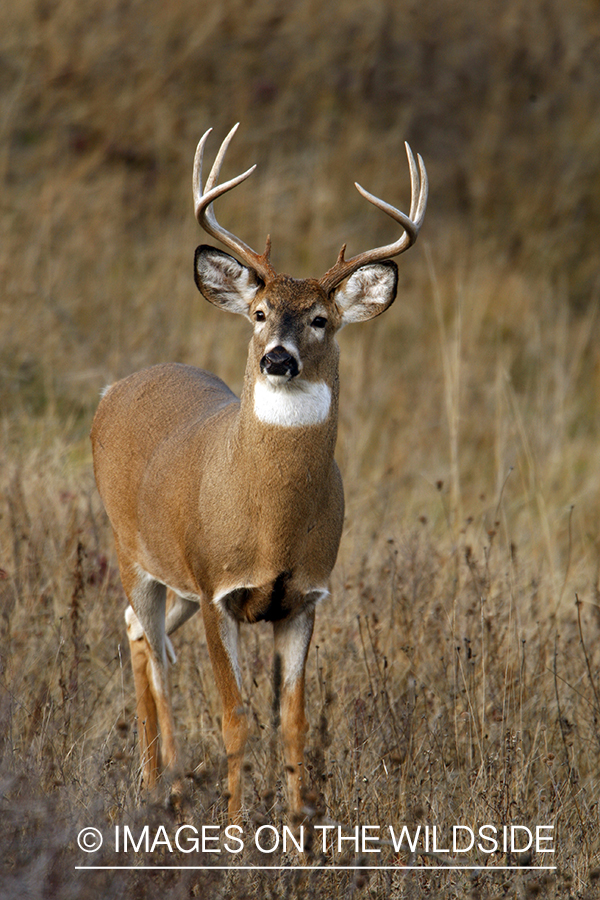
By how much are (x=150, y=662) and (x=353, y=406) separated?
4504 millimetres

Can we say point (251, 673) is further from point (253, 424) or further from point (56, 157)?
point (56, 157)

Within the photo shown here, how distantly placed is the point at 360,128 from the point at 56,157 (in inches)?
148

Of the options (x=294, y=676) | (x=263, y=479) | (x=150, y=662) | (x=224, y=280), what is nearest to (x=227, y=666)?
(x=294, y=676)

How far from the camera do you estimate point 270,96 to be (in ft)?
45.5

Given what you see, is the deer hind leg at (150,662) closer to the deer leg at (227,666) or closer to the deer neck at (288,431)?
the deer leg at (227,666)

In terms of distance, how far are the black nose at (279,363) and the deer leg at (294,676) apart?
100 centimetres

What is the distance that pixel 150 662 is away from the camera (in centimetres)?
533

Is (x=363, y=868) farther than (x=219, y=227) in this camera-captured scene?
No

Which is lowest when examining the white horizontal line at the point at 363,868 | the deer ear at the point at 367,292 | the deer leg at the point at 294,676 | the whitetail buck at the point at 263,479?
the white horizontal line at the point at 363,868

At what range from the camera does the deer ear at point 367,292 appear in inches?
184

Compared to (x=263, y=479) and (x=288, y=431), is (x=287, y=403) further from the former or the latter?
(x=263, y=479)

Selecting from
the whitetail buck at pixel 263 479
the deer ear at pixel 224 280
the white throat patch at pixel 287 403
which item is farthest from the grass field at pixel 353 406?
the deer ear at pixel 224 280

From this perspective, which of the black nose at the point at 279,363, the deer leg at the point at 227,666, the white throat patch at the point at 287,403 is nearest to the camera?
the black nose at the point at 279,363

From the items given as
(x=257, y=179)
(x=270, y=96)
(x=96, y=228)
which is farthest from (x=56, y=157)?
(x=270, y=96)
